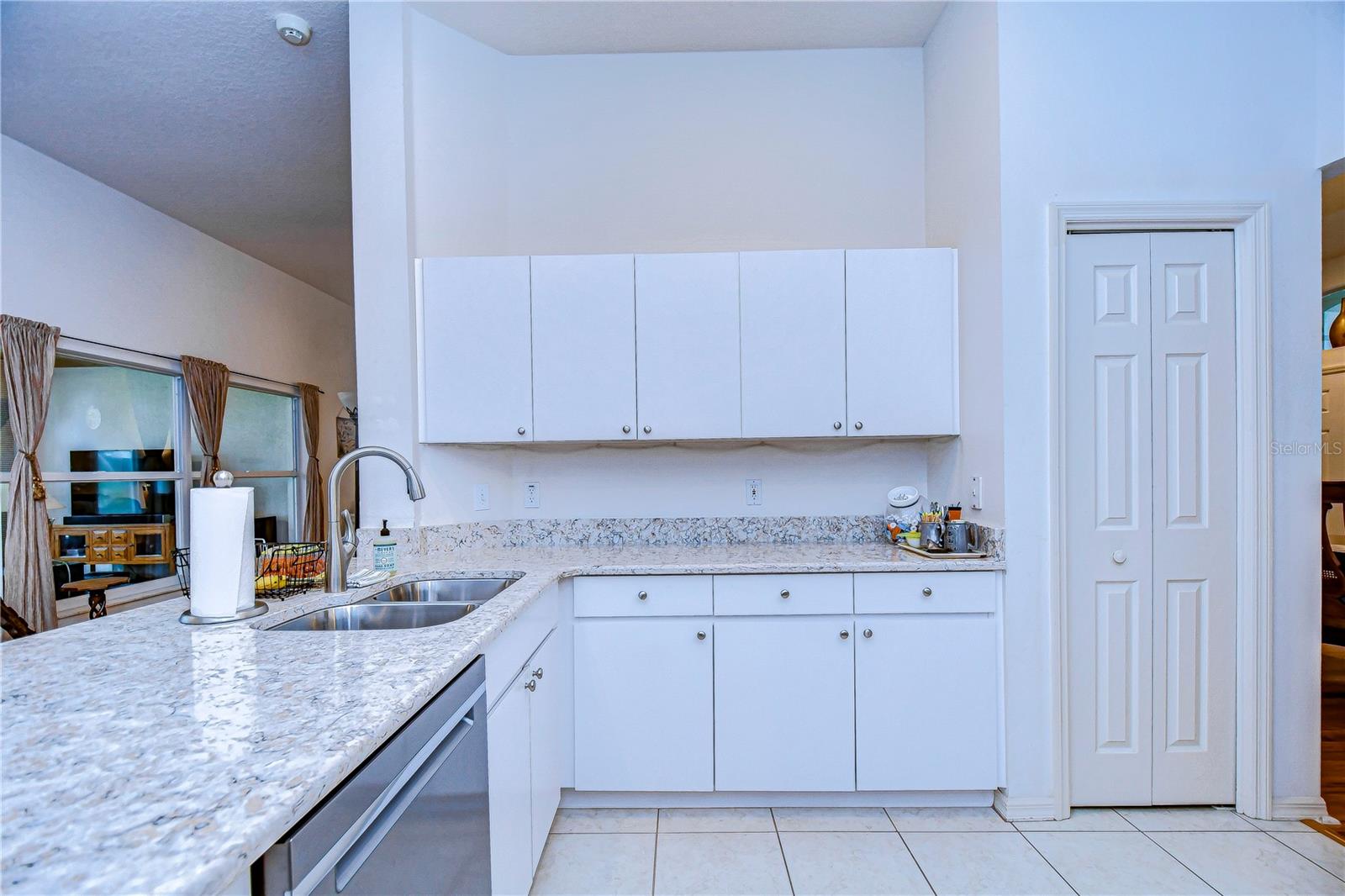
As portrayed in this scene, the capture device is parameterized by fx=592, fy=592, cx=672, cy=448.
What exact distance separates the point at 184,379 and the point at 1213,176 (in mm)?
5747

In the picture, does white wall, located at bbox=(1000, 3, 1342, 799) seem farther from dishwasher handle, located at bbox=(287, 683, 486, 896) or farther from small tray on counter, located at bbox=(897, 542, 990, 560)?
dishwasher handle, located at bbox=(287, 683, 486, 896)

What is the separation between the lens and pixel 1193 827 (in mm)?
2008

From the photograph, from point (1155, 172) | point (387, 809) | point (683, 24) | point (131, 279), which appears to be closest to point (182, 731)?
point (387, 809)

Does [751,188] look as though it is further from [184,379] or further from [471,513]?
[184,379]

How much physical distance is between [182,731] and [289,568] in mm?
1080

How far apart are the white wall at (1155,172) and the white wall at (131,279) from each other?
186 inches

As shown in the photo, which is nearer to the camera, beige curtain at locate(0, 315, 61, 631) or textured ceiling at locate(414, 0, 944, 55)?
textured ceiling at locate(414, 0, 944, 55)

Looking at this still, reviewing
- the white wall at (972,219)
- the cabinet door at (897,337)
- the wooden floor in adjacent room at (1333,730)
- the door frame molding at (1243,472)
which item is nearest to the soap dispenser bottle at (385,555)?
the cabinet door at (897,337)

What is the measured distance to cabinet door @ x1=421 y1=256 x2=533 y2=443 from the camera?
7.80 feet

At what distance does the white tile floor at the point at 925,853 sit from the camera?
1775 millimetres

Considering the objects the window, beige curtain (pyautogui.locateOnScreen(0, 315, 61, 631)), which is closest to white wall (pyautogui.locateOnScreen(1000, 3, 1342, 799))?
beige curtain (pyautogui.locateOnScreen(0, 315, 61, 631))

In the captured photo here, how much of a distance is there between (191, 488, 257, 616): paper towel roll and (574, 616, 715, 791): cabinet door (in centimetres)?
108

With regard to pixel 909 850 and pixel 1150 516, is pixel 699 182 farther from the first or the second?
pixel 909 850

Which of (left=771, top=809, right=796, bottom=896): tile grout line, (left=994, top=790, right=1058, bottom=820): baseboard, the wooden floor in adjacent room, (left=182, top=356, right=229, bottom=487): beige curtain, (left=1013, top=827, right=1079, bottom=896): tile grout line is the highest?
(left=182, top=356, right=229, bottom=487): beige curtain
